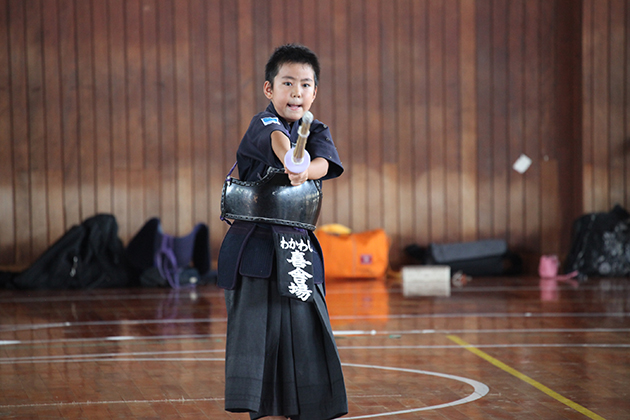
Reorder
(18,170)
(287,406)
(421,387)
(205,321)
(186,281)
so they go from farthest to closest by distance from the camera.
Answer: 1. (18,170)
2. (186,281)
3. (205,321)
4. (421,387)
5. (287,406)

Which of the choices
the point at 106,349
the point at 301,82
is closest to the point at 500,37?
the point at 106,349

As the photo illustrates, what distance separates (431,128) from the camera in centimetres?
838

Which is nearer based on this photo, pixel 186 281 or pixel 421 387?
pixel 421 387

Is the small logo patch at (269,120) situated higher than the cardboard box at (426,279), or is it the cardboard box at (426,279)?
the small logo patch at (269,120)

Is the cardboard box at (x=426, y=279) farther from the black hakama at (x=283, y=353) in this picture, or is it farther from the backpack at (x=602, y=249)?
the black hakama at (x=283, y=353)

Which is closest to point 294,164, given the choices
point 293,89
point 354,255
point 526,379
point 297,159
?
point 297,159

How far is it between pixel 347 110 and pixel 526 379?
206 inches

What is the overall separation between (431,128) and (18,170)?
4458 mm

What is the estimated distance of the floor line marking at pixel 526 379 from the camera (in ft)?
9.50

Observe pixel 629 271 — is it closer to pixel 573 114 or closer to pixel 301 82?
pixel 573 114

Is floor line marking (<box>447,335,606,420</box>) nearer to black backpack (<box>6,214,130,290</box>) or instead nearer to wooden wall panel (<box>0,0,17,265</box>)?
black backpack (<box>6,214,130,290</box>)

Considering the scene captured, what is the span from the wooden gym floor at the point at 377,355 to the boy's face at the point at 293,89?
1.20 metres

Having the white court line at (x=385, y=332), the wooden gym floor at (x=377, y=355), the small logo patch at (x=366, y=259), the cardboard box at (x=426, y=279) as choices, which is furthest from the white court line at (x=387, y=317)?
the small logo patch at (x=366, y=259)

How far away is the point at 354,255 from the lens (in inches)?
304
